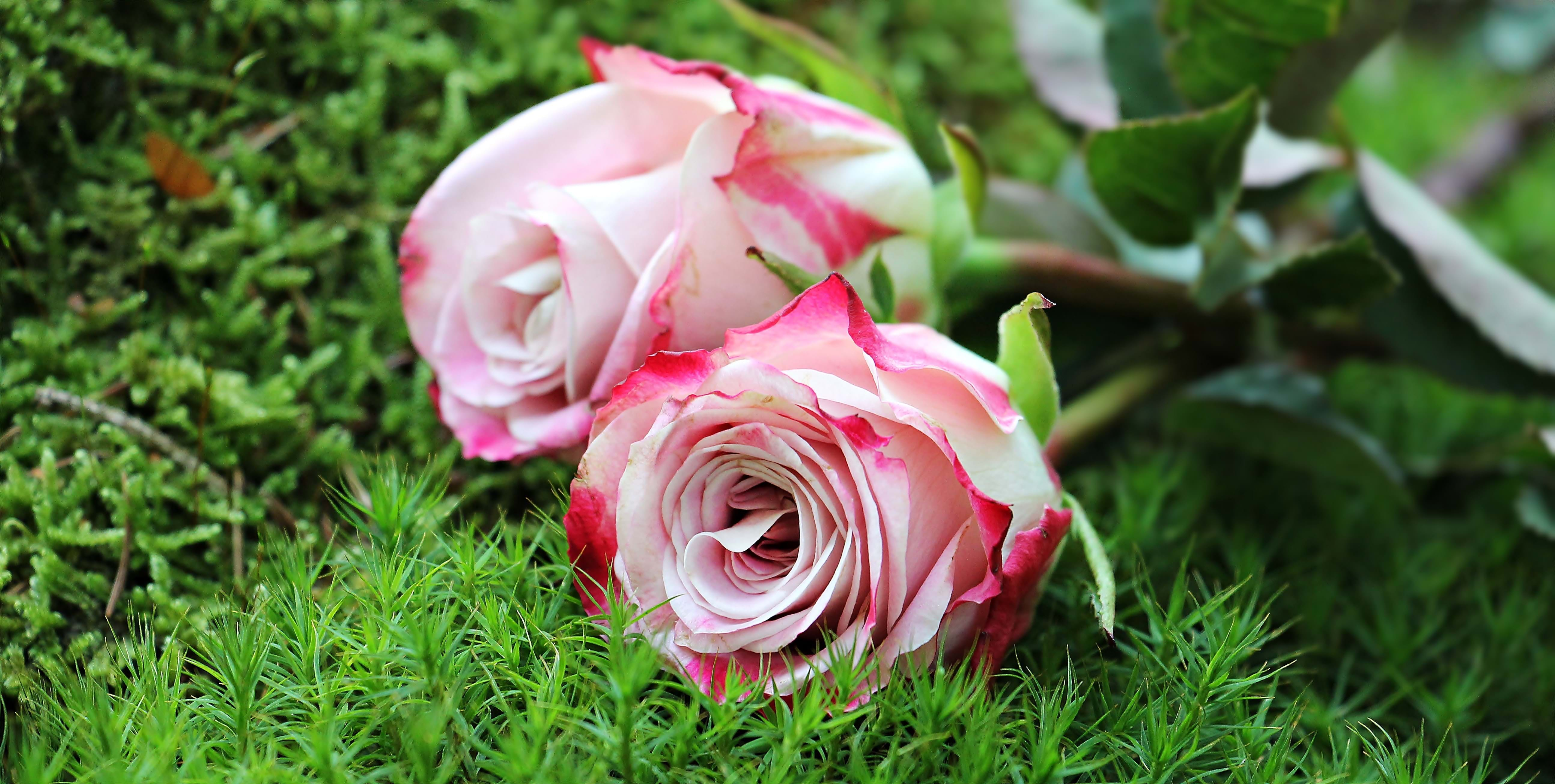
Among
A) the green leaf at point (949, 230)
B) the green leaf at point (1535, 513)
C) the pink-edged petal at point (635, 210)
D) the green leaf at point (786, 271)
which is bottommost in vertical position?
the green leaf at point (1535, 513)

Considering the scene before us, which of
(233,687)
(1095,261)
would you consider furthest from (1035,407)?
(233,687)

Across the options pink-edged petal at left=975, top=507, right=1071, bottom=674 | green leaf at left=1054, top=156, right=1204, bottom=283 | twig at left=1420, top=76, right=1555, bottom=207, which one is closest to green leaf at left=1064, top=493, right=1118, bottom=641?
pink-edged petal at left=975, top=507, right=1071, bottom=674

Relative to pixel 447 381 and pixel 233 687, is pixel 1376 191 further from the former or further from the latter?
pixel 233 687

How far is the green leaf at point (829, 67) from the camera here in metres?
0.64

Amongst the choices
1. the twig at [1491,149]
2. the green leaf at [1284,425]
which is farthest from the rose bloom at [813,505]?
the twig at [1491,149]

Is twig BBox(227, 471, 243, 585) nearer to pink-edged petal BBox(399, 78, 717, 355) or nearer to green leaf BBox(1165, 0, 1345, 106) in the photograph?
pink-edged petal BBox(399, 78, 717, 355)

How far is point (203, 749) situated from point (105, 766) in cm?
4

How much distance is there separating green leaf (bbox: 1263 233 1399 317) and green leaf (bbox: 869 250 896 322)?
0.93 ft

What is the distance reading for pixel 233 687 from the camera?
430 mm

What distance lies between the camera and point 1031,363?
502 mm

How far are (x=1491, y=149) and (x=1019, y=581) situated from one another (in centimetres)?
131

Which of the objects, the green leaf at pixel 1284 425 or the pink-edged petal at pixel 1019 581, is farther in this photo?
the green leaf at pixel 1284 425

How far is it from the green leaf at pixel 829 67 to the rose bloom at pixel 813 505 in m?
0.23

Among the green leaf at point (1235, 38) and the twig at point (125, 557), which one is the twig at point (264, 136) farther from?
the green leaf at point (1235, 38)
